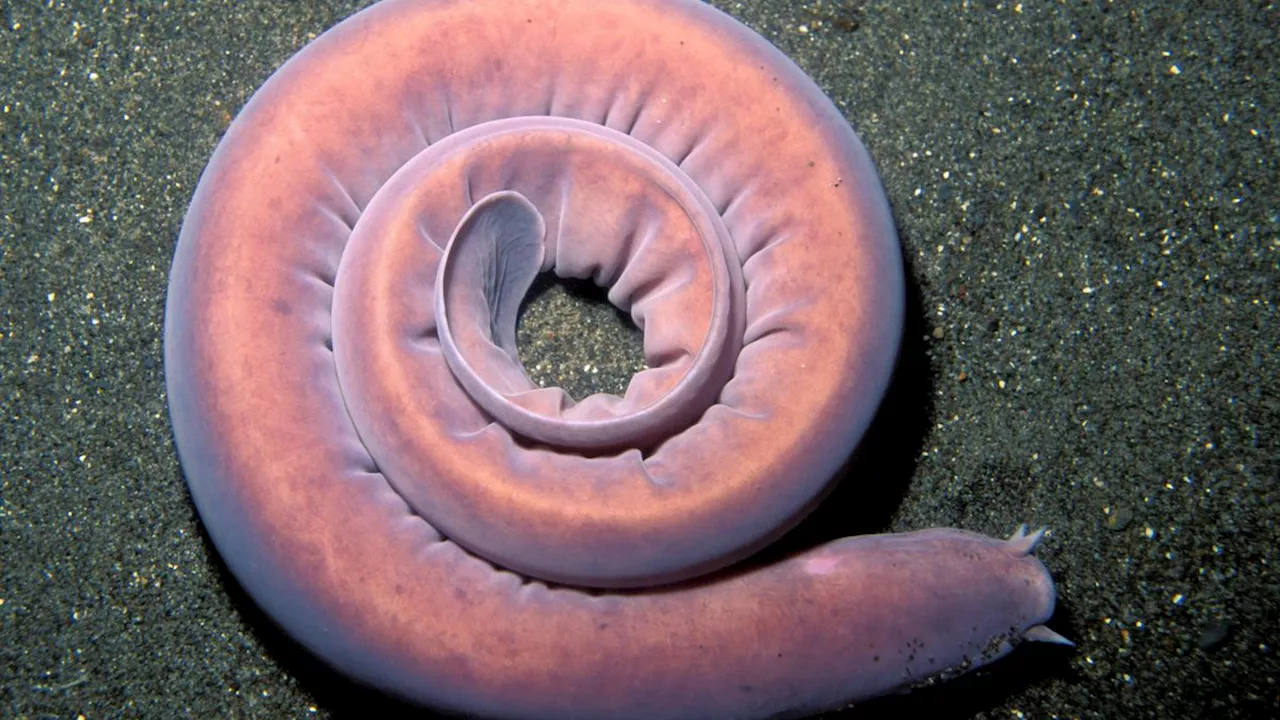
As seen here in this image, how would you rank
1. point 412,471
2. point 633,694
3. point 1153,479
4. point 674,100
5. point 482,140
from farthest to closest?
point 1153,479 → point 674,100 → point 482,140 → point 412,471 → point 633,694

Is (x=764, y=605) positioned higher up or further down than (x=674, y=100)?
further down

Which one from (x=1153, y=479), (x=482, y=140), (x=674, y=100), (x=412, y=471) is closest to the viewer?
(x=412, y=471)

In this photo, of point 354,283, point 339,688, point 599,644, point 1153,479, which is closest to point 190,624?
point 339,688

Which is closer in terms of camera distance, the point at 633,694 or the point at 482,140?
the point at 633,694

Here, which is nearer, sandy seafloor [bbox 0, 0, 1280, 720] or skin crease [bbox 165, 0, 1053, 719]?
skin crease [bbox 165, 0, 1053, 719]

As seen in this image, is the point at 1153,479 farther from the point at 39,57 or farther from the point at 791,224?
the point at 39,57

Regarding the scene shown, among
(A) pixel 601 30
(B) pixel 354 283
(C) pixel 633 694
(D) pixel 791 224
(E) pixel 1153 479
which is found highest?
(A) pixel 601 30
